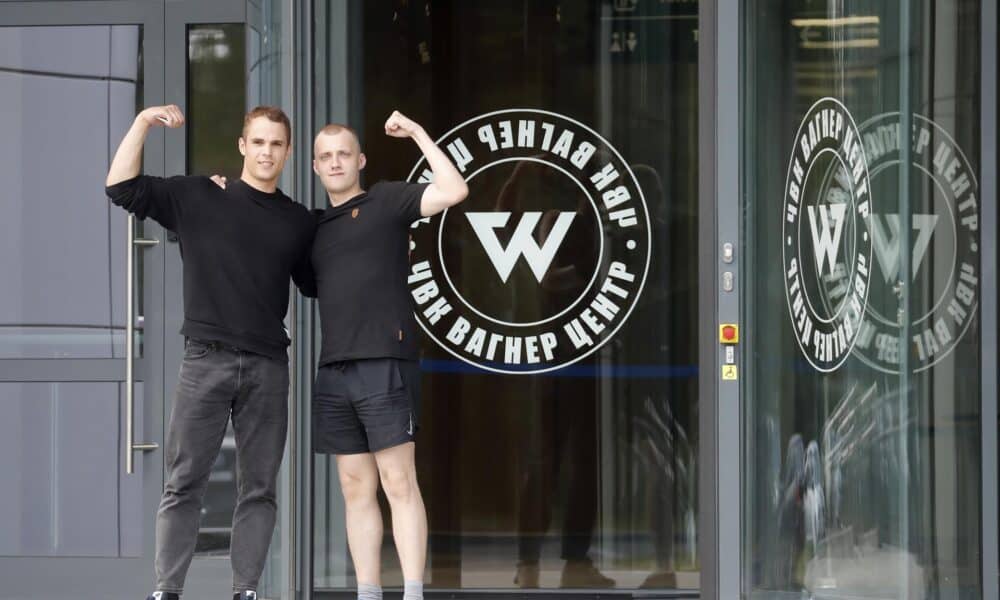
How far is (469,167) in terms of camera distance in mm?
5918

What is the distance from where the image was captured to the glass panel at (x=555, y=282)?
5.93 m

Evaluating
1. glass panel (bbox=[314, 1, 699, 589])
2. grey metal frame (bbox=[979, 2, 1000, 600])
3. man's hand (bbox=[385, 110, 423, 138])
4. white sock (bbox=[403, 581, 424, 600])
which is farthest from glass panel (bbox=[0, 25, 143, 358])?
grey metal frame (bbox=[979, 2, 1000, 600])

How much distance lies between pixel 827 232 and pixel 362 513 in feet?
5.86

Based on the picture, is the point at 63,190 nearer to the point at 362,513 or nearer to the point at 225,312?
the point at 225,312

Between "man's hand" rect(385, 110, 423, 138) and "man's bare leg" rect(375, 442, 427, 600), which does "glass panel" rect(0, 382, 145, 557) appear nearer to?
"man's bare leg" rect(375, 442, 427, 600)

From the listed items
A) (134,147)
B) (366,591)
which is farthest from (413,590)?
(134,147)

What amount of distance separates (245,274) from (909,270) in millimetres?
2098

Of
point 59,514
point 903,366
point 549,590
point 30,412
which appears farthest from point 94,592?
point 903,366

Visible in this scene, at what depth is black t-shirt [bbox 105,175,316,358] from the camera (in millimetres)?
4512

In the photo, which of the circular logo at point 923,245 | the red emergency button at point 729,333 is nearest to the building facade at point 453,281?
the red emergency button at point 729,333

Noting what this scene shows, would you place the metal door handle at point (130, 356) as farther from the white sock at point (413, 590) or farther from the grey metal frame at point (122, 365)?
the white sock at point (413, 590)

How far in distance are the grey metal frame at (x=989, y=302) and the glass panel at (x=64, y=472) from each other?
3221 mm

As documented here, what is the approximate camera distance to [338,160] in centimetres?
468

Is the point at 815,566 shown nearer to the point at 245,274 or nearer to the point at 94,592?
the point at 245,274
